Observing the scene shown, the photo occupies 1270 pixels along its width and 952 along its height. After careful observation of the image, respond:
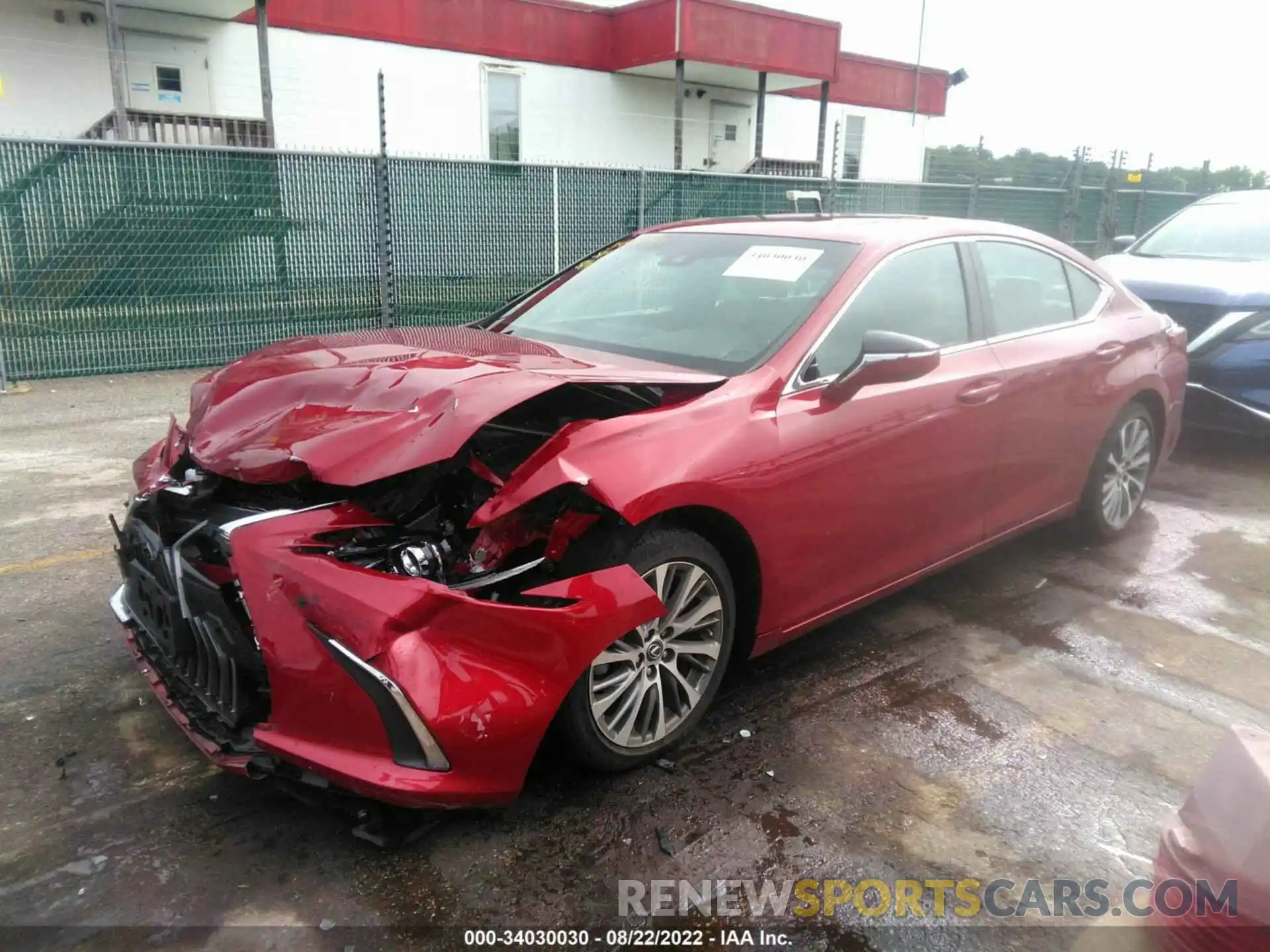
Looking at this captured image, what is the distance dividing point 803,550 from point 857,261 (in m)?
1.16

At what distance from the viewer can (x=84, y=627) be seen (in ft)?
11.9

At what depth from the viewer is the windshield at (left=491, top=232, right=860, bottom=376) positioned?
3344mm

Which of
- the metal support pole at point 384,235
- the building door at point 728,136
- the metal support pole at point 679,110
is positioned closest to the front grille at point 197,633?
the metal support pole at point 384,235

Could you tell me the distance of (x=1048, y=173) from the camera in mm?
17281

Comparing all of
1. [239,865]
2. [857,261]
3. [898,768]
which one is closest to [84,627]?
[239,865]

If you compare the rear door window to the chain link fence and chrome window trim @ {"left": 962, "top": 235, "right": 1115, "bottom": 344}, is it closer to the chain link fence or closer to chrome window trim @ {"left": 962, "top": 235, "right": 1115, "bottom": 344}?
chrome window trim @ {"left": 962, "top": 235, "right": 1115, "bottom": 344}

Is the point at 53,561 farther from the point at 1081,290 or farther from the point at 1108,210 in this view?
the point at 1108,210

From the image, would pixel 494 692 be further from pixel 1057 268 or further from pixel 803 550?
pixel 1057 268

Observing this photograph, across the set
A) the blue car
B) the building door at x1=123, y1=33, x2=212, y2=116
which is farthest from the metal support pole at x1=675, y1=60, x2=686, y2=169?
the blue car

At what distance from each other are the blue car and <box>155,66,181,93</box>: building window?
12964 mm

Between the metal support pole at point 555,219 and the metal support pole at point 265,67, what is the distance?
5.03m

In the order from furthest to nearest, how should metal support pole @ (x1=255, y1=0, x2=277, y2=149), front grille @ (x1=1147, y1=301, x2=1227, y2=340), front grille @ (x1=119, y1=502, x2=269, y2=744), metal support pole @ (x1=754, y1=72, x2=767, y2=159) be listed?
1. metal support pole @ (x1=754, y1=72, x2=767, y2=159)
2. metal support pole @ (x1=255, y1=0, x2=277, y2=149)
3. front grille @ (x1=1147, y1=301, x2=1227, y2=340)
4. front grille @ (x1=119, y1=502, x2=269, y2=744)

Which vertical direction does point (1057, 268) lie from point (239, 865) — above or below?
above

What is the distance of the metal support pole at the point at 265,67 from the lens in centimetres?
1311
